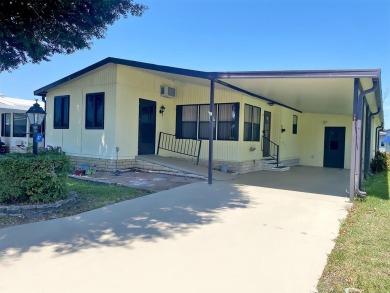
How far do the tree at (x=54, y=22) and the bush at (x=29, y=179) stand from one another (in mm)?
3715

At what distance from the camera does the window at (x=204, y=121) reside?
1098cm

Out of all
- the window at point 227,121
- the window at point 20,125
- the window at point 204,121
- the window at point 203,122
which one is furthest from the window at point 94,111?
the window at point 20,125

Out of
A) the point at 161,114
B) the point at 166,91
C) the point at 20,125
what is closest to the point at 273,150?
the point at 161,114

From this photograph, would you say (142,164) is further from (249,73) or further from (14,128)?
(14,128)

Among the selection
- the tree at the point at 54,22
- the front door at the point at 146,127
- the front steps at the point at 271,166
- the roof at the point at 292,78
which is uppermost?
the tree at the point at 54,22

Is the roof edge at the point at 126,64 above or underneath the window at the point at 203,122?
above

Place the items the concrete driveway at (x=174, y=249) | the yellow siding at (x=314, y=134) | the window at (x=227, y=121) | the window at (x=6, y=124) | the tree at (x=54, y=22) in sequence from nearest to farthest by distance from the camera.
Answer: the concrete driveway at (x=174, y=249) → the tree at (x=54, y=22) → the window at (x=227, y=121) → the yellow siding at (x=314, y=134) → the window at (x=6, y=124)

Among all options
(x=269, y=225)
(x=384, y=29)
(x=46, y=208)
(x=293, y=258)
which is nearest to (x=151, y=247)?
(x=293, y=258)

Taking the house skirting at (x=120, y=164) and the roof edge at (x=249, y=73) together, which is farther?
the house skirting at (x=120, y=164)

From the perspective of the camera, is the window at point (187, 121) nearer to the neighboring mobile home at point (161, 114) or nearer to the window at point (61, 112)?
the neighboring mobile home at point (161, 114)

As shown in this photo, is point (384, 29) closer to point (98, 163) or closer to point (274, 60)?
point (274, 60)

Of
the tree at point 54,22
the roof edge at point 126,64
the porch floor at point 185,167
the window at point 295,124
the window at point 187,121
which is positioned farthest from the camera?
the window at point 295,124

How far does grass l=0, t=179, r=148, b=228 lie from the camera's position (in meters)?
4.86

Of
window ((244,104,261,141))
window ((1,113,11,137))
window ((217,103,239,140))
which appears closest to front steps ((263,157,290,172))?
window ((244,104,261,141))
